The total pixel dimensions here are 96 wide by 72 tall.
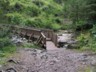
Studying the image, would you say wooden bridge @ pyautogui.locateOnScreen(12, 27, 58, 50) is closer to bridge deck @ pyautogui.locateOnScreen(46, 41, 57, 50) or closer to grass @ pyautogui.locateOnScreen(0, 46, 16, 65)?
bridge deck @ pyautogui.locateOnScreen(46, 41, 57, 50)

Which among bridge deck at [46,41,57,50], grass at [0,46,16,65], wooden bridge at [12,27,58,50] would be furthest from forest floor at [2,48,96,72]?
wooden bridge at [12,27,58,50]

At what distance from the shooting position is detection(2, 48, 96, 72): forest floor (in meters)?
8.78

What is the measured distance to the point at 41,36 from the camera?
51.8 feet

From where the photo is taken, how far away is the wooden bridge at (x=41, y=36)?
14531mm

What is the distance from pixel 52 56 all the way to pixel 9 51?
87.7 inches

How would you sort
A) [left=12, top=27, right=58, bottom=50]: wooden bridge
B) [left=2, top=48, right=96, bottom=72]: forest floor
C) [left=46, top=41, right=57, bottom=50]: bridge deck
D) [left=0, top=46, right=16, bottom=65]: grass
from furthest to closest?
1. [left=12, top=27, right=58, bottom=50]: wooden bridge
2. [left=46, top=41, right=57, bottom=50]: bridge deck
3. [left=0, top=46, right=16, bottom=65]: grass
4. [left=2, top=48, right=96, bottom=72]: forest floor

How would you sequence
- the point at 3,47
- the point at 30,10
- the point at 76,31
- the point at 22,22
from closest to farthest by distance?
the point at 3,47, the point at 76,31, the point at 22,22, the point at 30,10

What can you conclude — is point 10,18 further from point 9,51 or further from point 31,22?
point 9,51

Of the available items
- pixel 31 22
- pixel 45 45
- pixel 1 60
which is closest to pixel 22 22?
pixel 31 22

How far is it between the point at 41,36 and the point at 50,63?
6161 mm

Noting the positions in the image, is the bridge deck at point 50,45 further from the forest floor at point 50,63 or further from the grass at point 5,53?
the grass at point 5,53

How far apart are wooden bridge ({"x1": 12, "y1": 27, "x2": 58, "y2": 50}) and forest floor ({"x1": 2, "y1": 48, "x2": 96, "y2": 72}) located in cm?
263

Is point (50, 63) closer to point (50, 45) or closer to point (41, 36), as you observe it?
point (50, 45)

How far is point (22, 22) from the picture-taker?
22828 mm
